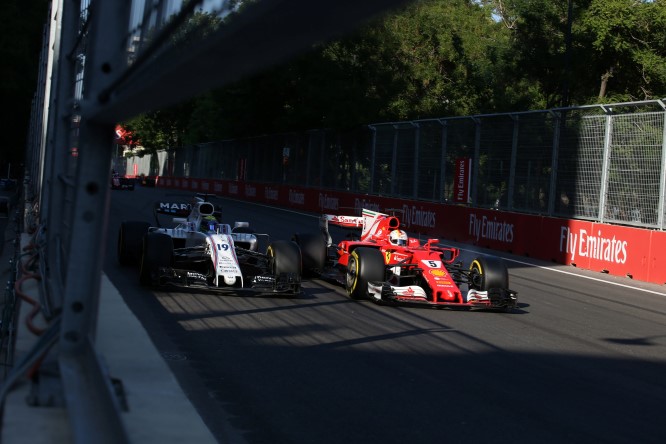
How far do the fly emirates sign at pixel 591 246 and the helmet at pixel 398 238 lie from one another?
6.39 metres

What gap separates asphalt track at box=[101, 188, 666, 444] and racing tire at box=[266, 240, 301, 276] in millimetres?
386

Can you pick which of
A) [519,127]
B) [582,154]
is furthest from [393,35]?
[582,154]

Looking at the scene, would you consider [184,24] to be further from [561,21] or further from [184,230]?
[561,21]

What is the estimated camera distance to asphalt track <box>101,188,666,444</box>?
5785 millimetres

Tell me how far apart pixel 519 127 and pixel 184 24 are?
68.3 feet

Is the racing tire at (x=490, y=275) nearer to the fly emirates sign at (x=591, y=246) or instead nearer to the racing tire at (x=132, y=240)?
A: the racing tire at (x=132, y=240)

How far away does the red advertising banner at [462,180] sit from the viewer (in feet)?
80.3

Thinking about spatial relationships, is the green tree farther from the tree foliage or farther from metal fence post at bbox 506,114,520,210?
metal fence post at bbox 506,114,520,210

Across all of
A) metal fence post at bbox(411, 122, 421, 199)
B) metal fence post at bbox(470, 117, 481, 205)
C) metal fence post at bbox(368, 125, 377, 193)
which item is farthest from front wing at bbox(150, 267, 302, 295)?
metal fence post at bbox(368, 125, 377, 193)

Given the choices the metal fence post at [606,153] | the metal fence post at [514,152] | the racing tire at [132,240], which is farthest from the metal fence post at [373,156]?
the racing tire at [132,240]

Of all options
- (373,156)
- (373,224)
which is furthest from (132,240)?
(373,156)

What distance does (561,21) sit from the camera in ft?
138

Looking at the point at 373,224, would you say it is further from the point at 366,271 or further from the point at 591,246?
the point at 591,246

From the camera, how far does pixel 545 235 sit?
779 inches
